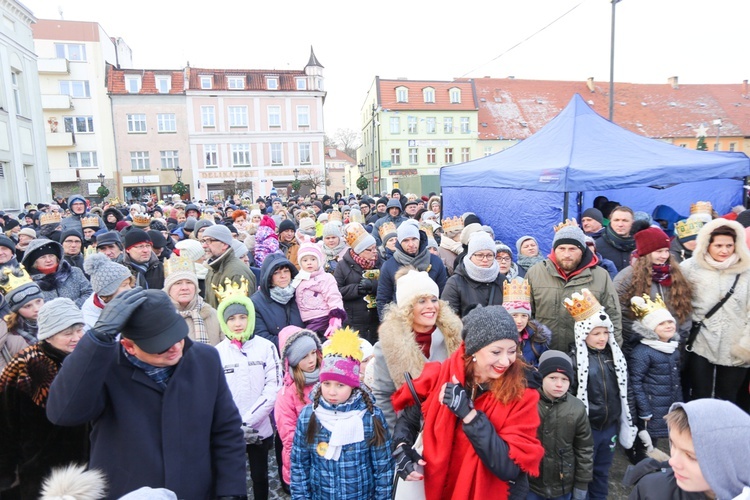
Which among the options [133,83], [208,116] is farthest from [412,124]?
[133,83]

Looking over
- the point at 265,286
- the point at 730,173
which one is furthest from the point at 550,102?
the point at 265,286

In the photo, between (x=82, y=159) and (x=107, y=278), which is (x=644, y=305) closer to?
(x=107, y=278)

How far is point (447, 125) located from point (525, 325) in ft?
134

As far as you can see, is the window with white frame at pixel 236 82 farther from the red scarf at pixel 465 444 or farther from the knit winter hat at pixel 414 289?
the red scarf at pixel 465 444

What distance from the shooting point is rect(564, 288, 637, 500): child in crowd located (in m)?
3.16

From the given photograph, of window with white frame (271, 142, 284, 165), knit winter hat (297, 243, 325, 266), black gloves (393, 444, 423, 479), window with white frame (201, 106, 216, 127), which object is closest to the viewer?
black gloves (393, 444, 423, 479)

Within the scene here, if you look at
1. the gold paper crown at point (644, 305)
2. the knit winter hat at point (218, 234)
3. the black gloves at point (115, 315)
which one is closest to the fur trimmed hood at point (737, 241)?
the gold paper crown at point (644, 305)

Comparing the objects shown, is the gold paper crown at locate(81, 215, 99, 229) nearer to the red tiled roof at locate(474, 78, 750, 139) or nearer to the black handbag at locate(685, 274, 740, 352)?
the black handbag at locate(685, 274, 740, 352)

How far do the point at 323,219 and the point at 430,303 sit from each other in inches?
307

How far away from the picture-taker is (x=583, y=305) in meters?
3.34

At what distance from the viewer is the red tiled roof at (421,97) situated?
136ft

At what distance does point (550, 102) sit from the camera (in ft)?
139

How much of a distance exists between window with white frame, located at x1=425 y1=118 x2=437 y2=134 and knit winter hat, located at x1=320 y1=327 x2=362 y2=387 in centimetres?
4121

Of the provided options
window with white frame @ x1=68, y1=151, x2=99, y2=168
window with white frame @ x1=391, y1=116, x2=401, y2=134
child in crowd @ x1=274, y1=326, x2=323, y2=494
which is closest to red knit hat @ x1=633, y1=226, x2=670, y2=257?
child in crowd @ x1=274, y1=326, x2=323, y2=494
